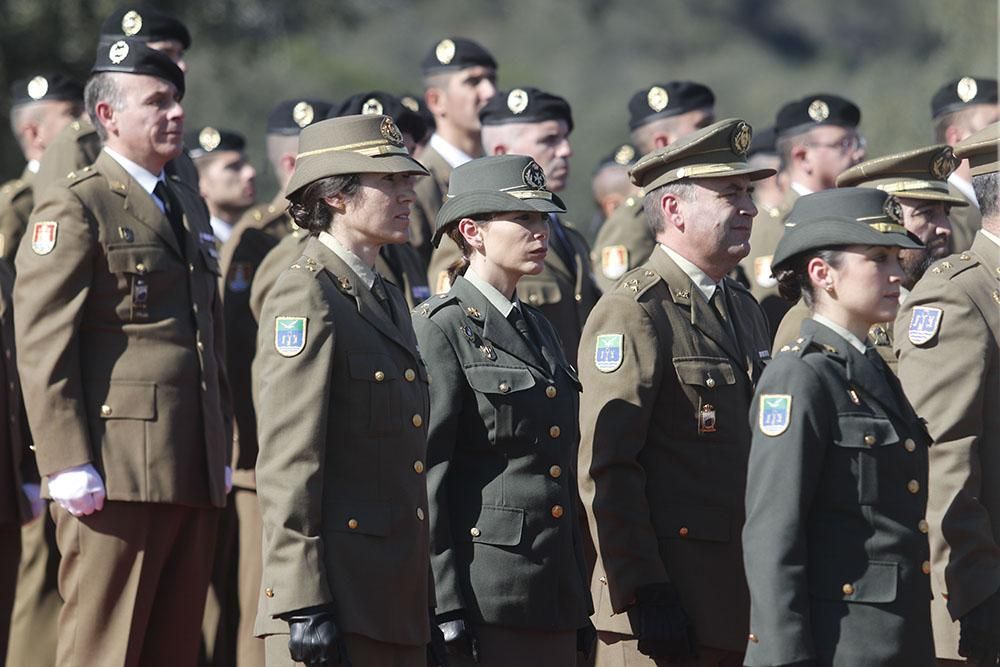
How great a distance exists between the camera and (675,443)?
5.86 meters

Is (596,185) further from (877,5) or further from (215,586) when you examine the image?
(877,5)

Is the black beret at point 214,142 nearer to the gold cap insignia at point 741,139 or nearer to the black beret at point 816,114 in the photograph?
the black beret at point 816,114

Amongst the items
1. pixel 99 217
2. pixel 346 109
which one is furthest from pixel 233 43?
pixel 99 217

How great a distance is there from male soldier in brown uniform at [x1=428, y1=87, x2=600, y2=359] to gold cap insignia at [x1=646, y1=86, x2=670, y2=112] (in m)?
0.99

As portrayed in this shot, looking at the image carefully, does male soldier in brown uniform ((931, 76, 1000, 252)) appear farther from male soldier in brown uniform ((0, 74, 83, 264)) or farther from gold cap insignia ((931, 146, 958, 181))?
male soldier in brown uniform ((0, 74, 83, 264))

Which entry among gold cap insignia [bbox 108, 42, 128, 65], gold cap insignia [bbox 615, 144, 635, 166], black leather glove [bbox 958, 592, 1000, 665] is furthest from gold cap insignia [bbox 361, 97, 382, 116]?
gold cap insignia [bbox 615, 144, 635, 166]

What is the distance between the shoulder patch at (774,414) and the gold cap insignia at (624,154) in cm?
819

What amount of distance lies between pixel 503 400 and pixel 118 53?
2356 millimetres

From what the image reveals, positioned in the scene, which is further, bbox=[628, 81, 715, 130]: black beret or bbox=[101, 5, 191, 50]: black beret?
bbox=[628, 81, 715, 130]: black beret

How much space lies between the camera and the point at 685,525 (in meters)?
5.82

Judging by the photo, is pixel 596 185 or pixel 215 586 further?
pixel 596 185

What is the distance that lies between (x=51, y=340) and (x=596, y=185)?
A: 7.98 meters

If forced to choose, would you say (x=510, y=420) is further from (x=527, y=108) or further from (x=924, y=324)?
(x=527, y=108)

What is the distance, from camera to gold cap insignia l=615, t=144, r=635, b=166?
13.4 m
